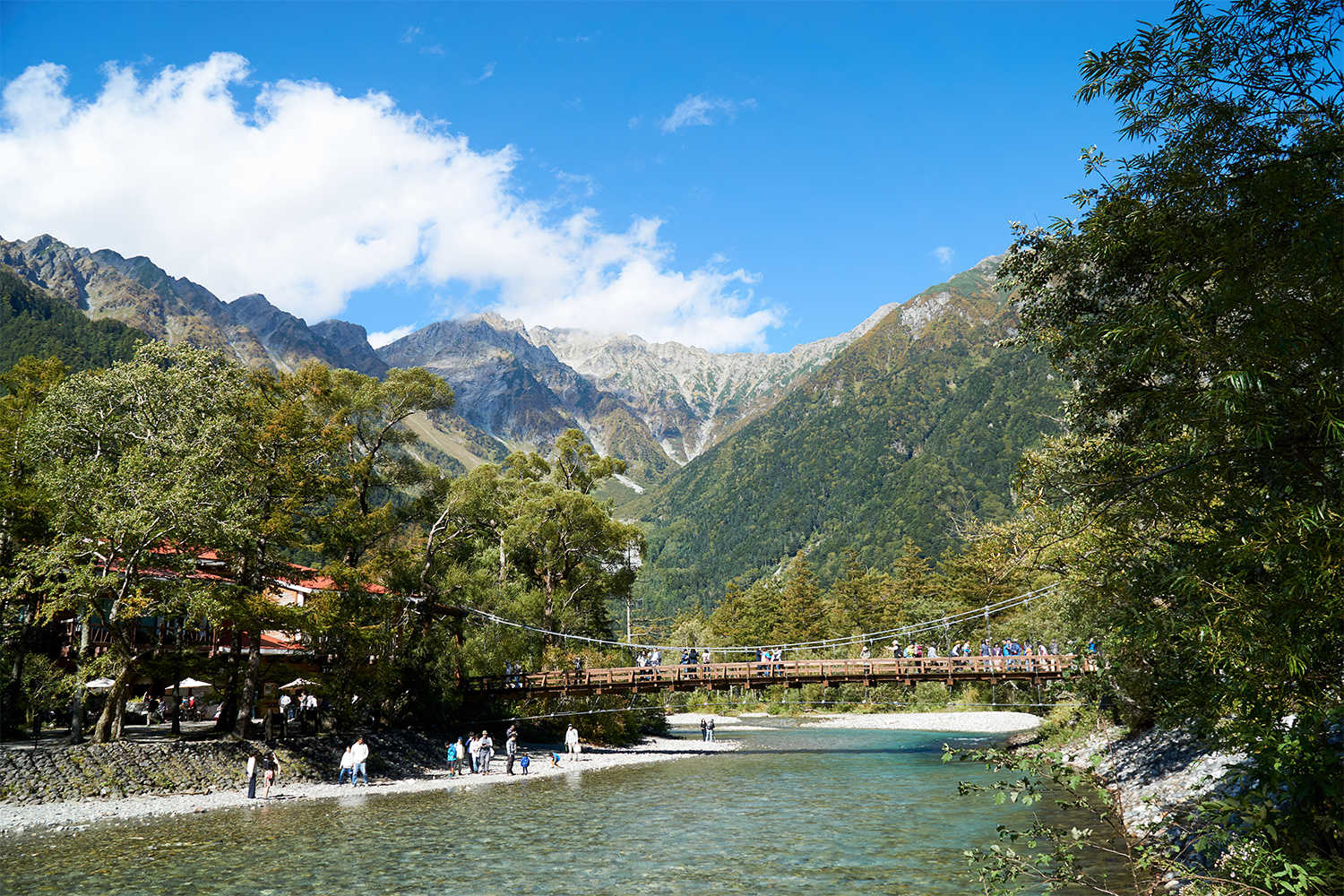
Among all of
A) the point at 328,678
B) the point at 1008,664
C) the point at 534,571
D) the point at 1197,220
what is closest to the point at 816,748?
the point at 1008,664

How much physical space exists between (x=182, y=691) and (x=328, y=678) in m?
17.4

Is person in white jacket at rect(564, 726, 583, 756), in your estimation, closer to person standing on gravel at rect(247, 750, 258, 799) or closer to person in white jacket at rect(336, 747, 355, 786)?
person in white jacket at rect(336, 747, 355, 786)

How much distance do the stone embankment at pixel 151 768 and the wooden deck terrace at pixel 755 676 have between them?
23.6 feet

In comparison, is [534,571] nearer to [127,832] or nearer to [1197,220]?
[127,832]

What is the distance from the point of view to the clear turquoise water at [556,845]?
13.3 metres

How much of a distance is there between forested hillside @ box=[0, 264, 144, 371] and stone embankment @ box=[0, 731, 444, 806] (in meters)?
101

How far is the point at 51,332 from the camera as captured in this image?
117 metres

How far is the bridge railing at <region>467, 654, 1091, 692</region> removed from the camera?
32.8 m

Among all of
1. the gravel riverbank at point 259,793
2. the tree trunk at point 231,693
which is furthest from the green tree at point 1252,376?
the tree trunk at point 231,693

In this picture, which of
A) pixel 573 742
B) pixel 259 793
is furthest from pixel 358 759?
pixel 573 742

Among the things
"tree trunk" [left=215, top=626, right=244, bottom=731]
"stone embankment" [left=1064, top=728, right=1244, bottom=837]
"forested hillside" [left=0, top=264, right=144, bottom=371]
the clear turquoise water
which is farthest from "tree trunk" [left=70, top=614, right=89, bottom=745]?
"forested hillside" [left=0, top=264, right=144, bottom=371]

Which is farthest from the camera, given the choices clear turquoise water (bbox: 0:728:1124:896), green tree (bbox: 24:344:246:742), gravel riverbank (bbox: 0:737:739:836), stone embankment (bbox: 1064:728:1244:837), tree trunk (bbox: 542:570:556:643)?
tree trunk (bbox: 542:570:556:643)

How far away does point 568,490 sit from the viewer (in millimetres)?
37719

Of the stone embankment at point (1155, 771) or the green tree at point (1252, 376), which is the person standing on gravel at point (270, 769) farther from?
the green tree at point (1252, 376)
